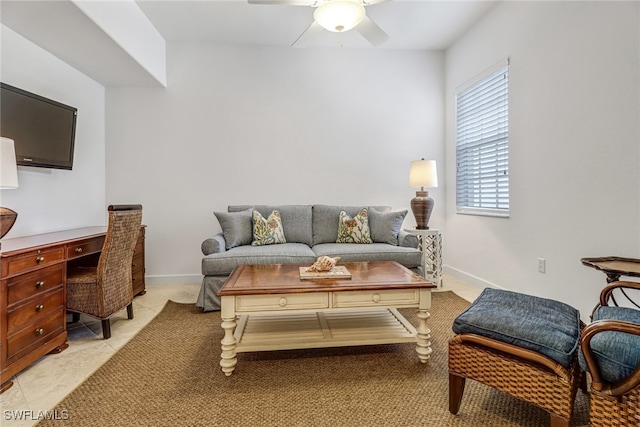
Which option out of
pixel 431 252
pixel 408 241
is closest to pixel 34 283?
pixel 408 241

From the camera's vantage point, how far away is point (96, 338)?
2260mm

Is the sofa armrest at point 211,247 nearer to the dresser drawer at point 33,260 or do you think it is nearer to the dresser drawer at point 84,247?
the dresser drawer at point 84,247

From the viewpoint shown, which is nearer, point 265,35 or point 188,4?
point 188,4

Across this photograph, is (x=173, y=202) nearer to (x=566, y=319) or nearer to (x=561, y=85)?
(x=566, y=319)

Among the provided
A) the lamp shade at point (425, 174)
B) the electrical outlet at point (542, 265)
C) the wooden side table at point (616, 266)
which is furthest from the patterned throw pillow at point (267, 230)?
the wooden side table at point (616, 266)

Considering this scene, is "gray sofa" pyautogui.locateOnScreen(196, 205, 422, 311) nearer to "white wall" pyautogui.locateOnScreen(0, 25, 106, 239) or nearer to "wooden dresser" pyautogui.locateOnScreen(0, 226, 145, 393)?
"wooden dresser" pyautogui.locateOnScreen(0, 226, 145, 393)

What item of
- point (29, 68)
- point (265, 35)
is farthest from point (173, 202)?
point (265, 35)

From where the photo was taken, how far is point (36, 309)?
1.87 metres

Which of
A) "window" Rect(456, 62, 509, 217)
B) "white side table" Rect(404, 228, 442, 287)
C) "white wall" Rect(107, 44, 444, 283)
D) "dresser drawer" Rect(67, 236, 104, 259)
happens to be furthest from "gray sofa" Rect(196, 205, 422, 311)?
"window" Rect(456, 62, 509, 217)

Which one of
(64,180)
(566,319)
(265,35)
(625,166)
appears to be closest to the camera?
(566,319)

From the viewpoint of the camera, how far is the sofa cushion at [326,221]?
345 cm

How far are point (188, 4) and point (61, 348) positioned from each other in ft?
10.3

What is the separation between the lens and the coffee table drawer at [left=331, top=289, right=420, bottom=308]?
1795mm

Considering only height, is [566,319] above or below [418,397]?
above
